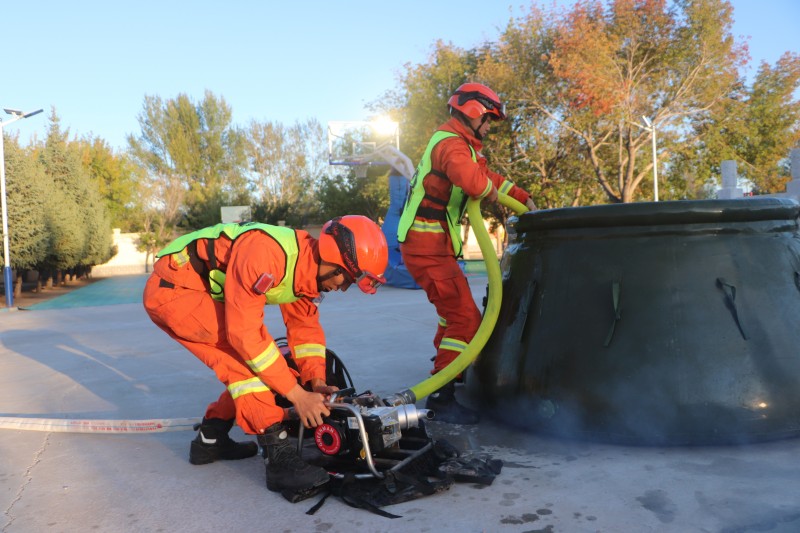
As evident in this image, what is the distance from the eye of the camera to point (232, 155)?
173 feet

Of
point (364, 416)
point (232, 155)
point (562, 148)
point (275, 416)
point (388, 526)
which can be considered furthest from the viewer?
point (232, 155)

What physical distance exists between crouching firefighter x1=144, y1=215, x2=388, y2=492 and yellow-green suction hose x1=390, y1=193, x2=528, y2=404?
0.58m

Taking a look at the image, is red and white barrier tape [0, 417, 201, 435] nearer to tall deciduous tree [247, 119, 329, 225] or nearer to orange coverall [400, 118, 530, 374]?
orange coverall [400, 118, 530, 374]

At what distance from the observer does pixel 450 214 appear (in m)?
4.04

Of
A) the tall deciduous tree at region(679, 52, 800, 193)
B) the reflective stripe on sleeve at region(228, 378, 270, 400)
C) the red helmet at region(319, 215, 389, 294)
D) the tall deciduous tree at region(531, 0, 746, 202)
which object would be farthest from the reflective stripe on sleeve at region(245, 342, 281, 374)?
the tall deciduous tree at region(679, 52, 800, 193)

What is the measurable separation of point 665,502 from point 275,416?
1.67 meters

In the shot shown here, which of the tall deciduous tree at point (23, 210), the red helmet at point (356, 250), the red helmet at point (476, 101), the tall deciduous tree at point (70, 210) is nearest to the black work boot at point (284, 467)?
the red helmet at point (356, 250)

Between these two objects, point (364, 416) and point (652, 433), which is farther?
point (652, 433)

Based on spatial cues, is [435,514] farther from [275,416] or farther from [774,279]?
[774,279]

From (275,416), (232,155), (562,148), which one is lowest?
(275,416)

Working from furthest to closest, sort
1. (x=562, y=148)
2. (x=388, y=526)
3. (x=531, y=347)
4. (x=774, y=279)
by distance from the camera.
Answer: (x=562, y=148)
(x=531, y=347)
(x=774, y=279)
(x=388, y=526)

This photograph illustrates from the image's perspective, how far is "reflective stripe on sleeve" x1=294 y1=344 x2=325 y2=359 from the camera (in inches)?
132

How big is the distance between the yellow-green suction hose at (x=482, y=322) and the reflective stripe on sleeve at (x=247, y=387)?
2.41 ft

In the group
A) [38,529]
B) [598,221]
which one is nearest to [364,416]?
[38,529]
